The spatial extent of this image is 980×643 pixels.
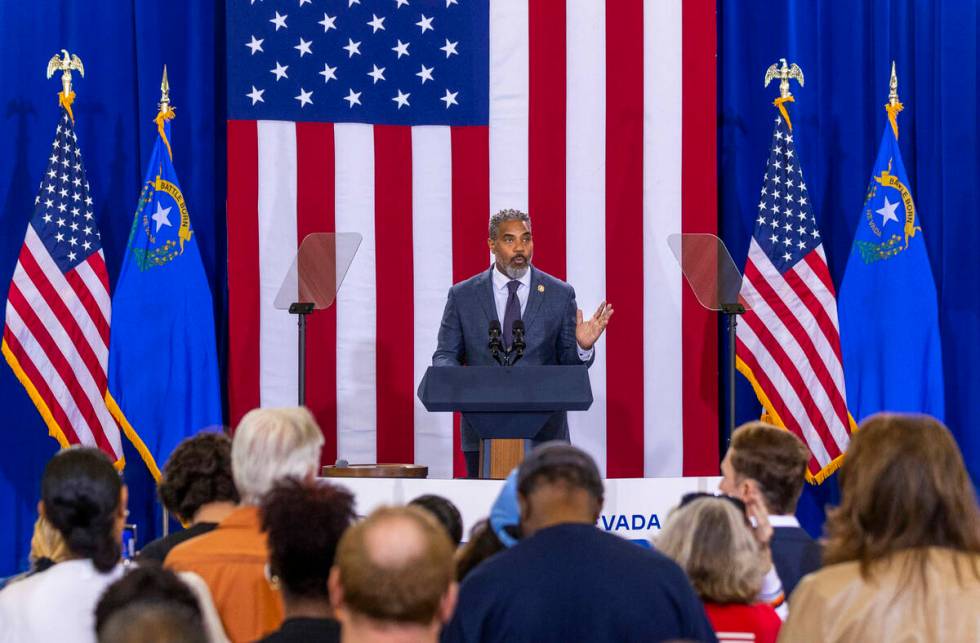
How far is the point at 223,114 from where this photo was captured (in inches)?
290

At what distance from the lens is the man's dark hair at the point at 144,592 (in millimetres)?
1850

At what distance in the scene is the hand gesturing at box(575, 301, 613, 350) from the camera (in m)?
5.41

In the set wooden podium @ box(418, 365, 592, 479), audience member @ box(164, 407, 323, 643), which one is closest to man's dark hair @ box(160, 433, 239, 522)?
audience member @ box(164, 407, 323, 643)

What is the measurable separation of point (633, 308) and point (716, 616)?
177 inches

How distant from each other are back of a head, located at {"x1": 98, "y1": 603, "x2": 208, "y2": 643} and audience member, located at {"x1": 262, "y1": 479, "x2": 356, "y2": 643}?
0.49m

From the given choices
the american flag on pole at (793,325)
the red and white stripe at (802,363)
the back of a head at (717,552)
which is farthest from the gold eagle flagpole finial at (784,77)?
the back of a head at (717,552)

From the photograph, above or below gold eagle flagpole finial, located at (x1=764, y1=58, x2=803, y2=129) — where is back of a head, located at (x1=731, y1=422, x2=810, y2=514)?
below

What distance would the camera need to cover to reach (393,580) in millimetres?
1860

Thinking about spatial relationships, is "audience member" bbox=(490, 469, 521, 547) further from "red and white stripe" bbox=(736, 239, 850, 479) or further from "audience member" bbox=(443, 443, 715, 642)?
"red and white stripe" bbox=(736, 239, 850, 479)

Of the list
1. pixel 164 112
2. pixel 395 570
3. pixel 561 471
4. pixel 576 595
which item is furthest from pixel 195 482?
pixel 164 112

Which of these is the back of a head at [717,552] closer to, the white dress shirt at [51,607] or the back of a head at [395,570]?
the back of a head at [395,570]

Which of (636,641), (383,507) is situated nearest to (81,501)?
(383,507)

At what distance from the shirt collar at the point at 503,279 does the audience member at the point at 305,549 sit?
135 inches

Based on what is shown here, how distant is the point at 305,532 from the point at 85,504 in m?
0.56
